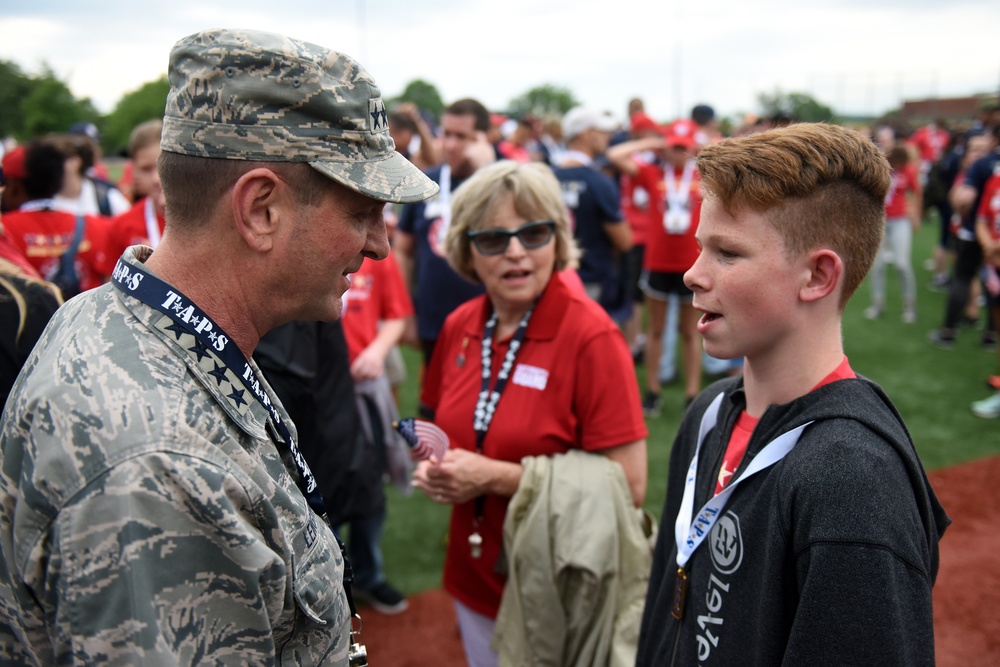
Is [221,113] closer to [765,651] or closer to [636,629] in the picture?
[765,651]

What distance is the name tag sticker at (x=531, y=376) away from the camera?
8.82 ft

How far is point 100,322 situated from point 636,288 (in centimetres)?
840

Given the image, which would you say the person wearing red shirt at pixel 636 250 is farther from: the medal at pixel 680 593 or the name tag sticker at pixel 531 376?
the medal at pixel 680 593

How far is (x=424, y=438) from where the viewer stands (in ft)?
8.64

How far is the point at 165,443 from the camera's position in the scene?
1.14 meters

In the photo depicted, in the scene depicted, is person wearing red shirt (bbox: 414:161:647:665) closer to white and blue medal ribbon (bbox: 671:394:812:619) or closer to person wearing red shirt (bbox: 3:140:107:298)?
white and blue medal ribbon (bbox: 671:394:812:619)

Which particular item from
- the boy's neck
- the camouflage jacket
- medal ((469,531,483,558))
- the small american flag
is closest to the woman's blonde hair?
the small american flag

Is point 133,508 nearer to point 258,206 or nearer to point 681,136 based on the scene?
point 258,206

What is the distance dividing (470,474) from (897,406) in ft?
17.8

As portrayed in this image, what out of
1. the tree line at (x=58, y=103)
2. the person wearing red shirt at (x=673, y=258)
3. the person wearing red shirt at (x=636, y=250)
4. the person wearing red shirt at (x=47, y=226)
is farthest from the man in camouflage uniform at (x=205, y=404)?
the tree line at (x=58, y=103)

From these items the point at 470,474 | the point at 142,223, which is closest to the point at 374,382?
the point at 142,223

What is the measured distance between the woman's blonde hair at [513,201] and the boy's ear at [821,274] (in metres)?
1.43

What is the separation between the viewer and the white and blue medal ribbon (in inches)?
63.5

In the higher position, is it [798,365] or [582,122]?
[582,122]
